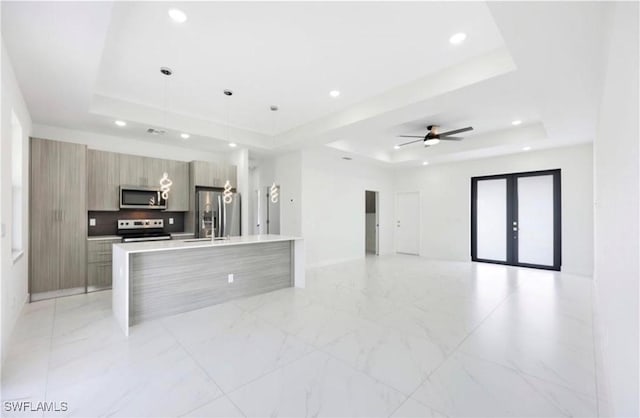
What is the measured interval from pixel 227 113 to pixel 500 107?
4509 mm

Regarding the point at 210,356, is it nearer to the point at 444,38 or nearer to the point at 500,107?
the point at 444,38

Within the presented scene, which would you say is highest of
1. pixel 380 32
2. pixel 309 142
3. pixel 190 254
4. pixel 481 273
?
pixel 380 32

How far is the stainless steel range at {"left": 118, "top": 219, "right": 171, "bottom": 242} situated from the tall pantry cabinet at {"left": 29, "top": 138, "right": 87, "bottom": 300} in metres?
0.68

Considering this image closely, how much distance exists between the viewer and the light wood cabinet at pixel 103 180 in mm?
4758

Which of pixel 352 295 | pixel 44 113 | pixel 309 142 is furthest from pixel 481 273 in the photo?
pixel 44 113

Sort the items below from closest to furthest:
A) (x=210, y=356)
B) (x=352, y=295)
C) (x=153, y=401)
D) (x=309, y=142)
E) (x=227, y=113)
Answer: (x=153, y=401) < (x=210, y=356) < (x=352, y=295) < (x=227, y=113) < (x=309, y=142)

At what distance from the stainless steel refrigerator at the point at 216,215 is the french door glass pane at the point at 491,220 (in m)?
6.15

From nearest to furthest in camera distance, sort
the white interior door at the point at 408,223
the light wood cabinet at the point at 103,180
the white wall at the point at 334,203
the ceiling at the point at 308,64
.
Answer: the ceiling at the point at 308,64 < the light wood cabinet at the point at 103,180 < the white wall at the point at 334,203 < the white interior door at the point at 408,223

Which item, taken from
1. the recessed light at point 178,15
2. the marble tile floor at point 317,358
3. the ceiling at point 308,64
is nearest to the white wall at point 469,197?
the ceiling at point 308,64

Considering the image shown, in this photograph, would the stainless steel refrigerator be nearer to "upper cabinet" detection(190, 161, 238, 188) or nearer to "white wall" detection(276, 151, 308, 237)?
"upper cabinet" detection(190, 161, 238, 188)

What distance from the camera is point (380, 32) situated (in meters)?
2.73

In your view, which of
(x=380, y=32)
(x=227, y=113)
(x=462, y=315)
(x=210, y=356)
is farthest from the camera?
(x=227, y=113)

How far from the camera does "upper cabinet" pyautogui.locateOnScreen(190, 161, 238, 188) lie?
5.76 meters

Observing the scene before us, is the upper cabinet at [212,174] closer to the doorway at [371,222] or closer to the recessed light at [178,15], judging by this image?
the recessed light at [178,15]
